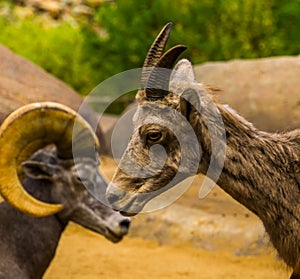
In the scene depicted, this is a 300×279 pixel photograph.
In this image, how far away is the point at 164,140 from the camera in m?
4.66

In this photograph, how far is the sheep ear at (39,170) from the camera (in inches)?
→ 255

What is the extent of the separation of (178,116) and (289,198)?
0.85m

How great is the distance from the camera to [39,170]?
6578 mm

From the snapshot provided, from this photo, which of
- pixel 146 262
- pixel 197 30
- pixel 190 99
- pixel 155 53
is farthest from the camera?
pixel 197 30

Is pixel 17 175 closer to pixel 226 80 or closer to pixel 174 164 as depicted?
pixel 174 164

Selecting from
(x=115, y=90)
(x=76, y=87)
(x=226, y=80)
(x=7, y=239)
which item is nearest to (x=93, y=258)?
(x=7, y=239)

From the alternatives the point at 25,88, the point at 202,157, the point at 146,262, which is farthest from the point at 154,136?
the point at 25,88

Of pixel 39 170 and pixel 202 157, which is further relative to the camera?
pixel 39 170

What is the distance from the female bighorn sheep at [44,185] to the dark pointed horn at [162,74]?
192 cm

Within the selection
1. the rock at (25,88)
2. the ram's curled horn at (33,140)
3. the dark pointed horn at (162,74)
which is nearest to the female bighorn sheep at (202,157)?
the dark pointed horn at (162,74)

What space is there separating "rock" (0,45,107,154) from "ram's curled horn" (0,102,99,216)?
1.34 metres

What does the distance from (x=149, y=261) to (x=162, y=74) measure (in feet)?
15.8

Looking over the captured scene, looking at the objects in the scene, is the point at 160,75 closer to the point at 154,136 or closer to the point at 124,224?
the point at 154,136

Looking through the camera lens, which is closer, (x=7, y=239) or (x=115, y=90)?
(x=7, y=239)
